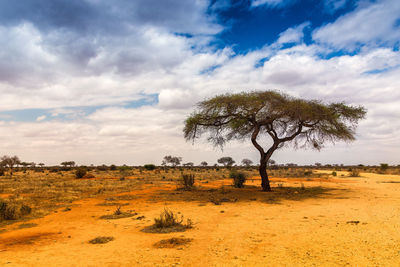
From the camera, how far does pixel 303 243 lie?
676 centimetres

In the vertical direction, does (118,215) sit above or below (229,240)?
below

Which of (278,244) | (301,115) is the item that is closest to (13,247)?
(278,244)

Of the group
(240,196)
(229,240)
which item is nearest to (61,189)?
(240,196)

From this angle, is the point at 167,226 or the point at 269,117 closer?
the point at 167,226

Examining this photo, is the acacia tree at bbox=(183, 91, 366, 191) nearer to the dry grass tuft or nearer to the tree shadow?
the tree shadow

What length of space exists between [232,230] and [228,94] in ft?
37.5

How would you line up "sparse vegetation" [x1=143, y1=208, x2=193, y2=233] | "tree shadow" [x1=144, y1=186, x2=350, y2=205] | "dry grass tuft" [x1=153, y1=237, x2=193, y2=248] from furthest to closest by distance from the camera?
1. "tree shadow" [x1=144, y1=186, x2=350, y2=205]
2. "sparse vegetation" [x1=143, y1=208, x2=193, y2=233]
3. "dry grass tuft" [x1=153, y1=237, x2=193, y2=248]

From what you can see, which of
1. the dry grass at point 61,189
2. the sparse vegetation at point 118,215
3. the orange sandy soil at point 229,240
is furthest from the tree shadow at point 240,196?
the sparse vegetation at point 118,215

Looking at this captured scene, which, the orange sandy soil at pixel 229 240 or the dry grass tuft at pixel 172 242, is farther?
the dry grass tuft at pixel 172 242

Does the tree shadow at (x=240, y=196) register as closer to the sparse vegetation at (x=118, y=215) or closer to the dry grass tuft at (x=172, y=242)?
the sparse vegetation at (x=118, y=215)

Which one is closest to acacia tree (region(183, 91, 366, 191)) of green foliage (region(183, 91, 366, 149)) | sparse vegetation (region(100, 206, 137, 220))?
green foliage (region(183, 91, 366, 149))

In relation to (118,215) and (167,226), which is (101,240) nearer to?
(167,226)

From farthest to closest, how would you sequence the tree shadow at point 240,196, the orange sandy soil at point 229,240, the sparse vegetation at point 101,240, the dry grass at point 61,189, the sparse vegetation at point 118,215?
the tree shadow at point 240,196, the dry grass at point 61,189, the sparse vegetation at point 118,215, the sparse vegetation at point 101,240, the orange sandy soil at point 229,240

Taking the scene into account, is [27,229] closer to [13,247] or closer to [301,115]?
[13,247]
